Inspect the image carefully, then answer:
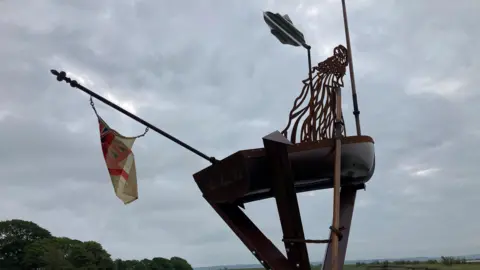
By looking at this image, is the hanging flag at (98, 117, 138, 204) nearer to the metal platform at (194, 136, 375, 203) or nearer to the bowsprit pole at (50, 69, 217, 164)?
the bowsprit pole at (50, 69, 217, 164)

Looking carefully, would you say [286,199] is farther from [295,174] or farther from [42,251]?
[42,251]

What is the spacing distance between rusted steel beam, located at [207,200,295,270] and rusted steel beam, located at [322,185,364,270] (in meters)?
0.81

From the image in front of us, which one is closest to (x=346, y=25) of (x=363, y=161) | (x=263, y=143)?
(x=363, y=161)

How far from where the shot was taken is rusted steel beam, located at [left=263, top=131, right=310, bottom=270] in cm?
602

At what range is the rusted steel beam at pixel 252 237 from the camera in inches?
246

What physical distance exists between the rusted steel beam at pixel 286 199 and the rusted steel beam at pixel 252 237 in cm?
18

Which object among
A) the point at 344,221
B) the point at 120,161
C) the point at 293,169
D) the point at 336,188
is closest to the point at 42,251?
the point at 120,161

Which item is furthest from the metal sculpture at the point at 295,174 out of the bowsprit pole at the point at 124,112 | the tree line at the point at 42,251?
the tree line at the point at 42,251

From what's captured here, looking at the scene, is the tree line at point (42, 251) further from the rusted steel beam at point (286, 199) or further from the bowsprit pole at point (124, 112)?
the rusted steel beam at point (286, 199)

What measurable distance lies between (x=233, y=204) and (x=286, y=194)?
108 cm

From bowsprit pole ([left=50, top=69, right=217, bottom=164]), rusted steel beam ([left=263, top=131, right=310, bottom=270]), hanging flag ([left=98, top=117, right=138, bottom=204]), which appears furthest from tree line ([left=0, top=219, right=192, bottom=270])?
rusted steel beam ([left=263, top=131, right=310, bottom=270])

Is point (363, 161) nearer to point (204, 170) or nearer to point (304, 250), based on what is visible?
point (304, 250)

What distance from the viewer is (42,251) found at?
1909 inches

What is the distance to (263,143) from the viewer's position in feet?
19.9
